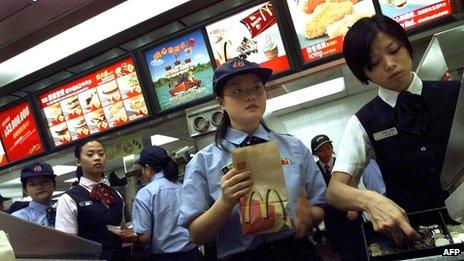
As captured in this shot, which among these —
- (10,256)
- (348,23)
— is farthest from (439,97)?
(348,23)

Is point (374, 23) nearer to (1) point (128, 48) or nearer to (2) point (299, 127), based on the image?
(1) point (128, 48)

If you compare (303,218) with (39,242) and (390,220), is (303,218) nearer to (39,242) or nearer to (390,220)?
(390,220)

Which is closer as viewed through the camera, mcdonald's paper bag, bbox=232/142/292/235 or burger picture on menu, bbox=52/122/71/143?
mcdonald's paper bag, bbox=232/142/292/235

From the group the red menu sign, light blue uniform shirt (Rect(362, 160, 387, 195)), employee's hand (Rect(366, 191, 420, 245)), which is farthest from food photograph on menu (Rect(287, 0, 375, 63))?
the red menu sign

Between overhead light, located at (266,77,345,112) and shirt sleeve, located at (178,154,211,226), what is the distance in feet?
13.7

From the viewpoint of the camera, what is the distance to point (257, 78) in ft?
5.29

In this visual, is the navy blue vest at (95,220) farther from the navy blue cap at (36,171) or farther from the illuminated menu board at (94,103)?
the illuminated menu board at (94,103)

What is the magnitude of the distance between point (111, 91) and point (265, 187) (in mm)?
3565

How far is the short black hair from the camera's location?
142 centimetres

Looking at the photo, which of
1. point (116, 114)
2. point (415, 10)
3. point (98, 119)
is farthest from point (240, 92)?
point (98, 119)

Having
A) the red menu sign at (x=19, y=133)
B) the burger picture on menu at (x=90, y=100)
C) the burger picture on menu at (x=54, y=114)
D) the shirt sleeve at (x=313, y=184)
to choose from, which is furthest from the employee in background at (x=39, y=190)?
the shirt sleeve at (x=313, y=184)

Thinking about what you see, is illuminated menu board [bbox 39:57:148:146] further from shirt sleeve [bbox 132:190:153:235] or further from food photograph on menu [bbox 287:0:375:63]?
food photograph on menu [bbox 287:0:375:63]

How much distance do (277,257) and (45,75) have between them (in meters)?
3.97

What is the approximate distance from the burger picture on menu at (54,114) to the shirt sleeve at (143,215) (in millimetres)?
2101
